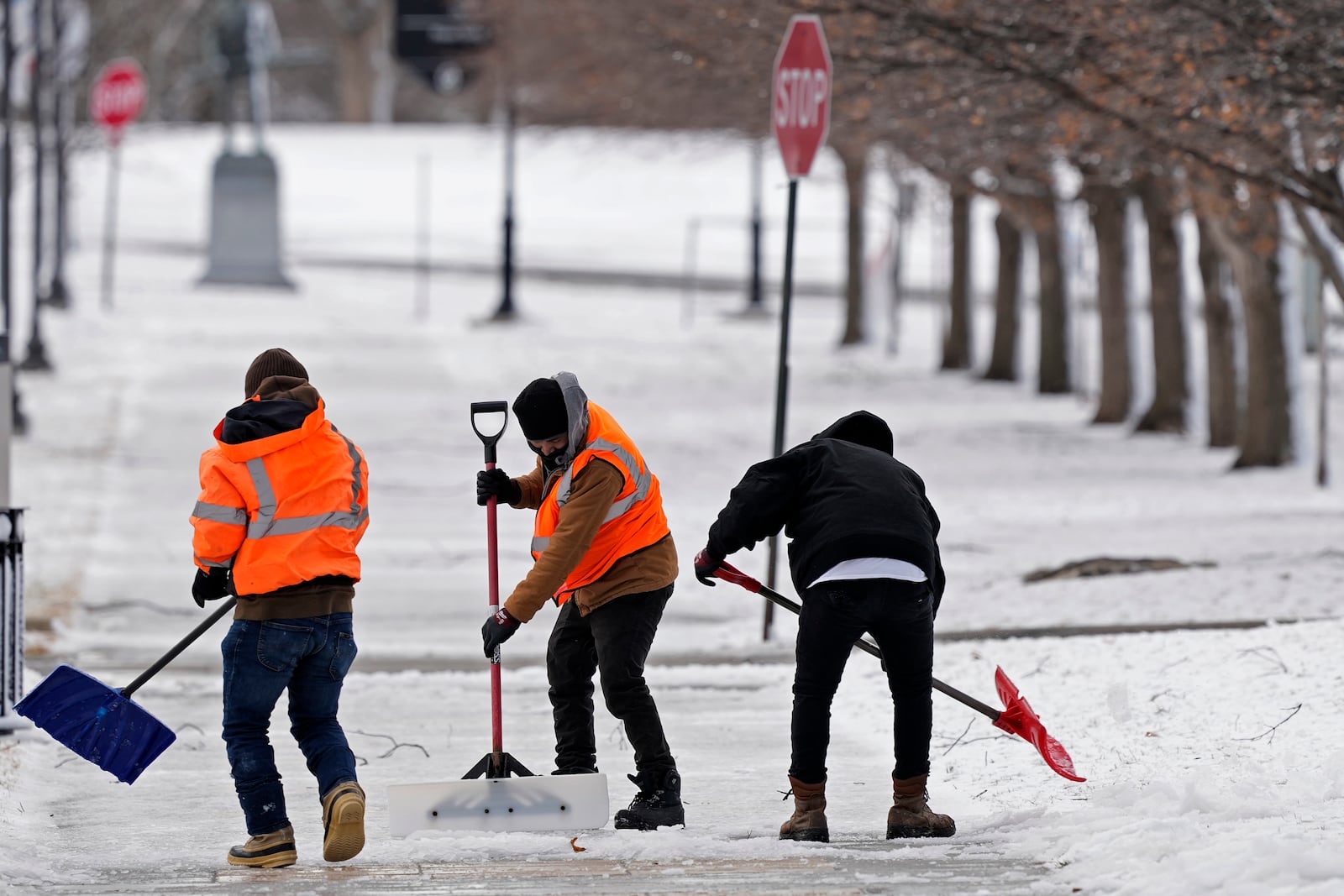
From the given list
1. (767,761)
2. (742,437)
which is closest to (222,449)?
(767,761)

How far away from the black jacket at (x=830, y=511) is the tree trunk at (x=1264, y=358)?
11.7 m

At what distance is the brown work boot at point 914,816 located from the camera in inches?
246

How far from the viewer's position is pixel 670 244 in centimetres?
4953

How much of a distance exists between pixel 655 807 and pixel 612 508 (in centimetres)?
95

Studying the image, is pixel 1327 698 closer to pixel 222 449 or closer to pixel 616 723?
pixel 616 723

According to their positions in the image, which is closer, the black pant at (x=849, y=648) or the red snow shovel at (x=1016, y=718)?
the black pant at (x=849, y=648)

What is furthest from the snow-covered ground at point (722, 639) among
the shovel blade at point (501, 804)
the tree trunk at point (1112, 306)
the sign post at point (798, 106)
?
the sign post at point (798, 106)

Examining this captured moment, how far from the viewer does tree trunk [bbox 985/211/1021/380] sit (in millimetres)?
26250

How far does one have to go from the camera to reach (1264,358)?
17453 mm

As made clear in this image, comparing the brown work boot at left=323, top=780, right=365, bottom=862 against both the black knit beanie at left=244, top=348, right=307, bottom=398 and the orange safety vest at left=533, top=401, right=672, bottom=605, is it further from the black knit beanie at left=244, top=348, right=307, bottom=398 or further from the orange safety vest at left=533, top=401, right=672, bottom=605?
the black knit beanie at left=244, top=348, right=307, bottom=398

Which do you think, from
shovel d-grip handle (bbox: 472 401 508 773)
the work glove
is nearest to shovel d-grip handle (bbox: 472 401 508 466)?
shovel d-grip handle (bbox: 472 401 508 773)

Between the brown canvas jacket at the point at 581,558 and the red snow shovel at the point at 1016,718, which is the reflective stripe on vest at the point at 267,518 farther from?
the red snow shovel at the point at 1016,718

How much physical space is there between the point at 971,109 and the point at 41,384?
1277 cm

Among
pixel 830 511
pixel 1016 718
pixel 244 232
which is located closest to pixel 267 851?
pixel 830 511
